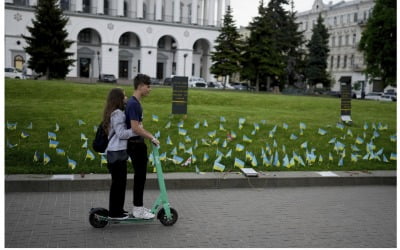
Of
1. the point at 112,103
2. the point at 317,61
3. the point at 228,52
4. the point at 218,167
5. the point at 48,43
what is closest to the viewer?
the point at 112,103

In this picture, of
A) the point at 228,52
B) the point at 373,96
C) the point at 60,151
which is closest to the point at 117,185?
the point at 60,151

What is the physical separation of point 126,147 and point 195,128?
26.8ft

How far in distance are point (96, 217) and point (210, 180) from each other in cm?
293

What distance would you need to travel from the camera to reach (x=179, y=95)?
15.7m

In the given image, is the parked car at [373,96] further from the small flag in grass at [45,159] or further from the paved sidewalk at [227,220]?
the small flag in grass at [45,159]

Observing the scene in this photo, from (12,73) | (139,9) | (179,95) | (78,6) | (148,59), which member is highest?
(139,9)

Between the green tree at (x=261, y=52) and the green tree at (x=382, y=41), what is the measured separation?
12.3 m

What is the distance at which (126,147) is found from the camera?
5.59 m

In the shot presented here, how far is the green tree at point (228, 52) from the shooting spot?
5101cm

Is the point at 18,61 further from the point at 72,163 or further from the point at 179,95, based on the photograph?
the point at 72,163

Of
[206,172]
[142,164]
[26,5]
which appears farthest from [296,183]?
[26,5]

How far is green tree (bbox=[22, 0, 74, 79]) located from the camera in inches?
1730

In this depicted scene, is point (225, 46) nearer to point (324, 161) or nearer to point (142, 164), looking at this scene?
point (324, 161)

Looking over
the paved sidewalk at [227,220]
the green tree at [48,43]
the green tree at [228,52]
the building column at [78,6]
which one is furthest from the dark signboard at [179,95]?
the building column at [78,6]
